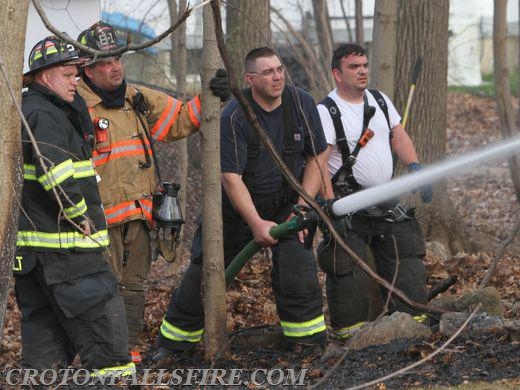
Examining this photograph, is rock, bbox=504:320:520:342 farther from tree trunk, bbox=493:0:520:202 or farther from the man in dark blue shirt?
tree trunk, bbox=493:0:520:202

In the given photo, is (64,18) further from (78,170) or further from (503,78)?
(503,78)

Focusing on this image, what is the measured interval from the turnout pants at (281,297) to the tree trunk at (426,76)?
370 cm

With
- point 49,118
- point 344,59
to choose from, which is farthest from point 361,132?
point 49,118

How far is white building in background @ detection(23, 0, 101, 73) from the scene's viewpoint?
1148 cm

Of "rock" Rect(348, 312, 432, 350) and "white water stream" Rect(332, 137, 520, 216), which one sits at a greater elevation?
"white water stream" Rect(332, 137, 520, 216)

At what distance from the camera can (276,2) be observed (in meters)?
20.2

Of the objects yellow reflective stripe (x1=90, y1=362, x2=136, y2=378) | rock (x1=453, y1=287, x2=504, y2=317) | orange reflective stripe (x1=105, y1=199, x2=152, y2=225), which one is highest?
orange reflective stripe (x1=105, y1=199, x2=152, y2=225)

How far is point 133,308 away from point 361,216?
5.74 ft

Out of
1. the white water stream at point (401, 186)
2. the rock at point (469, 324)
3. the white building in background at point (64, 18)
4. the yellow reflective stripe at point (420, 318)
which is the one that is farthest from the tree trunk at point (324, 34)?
the rock at point (469, 324)

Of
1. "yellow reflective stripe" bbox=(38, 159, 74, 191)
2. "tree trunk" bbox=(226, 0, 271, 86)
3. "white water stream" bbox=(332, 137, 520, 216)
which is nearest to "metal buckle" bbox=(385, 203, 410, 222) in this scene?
"white water stream" bbox=(332, 137, 520, 216)

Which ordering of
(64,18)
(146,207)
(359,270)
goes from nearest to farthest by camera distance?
(146,207) → (359,270) → (64,18)

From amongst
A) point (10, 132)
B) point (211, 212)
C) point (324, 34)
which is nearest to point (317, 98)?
point (324, 34)

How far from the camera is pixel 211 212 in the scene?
257 inches

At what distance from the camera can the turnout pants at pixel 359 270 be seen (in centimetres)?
749
